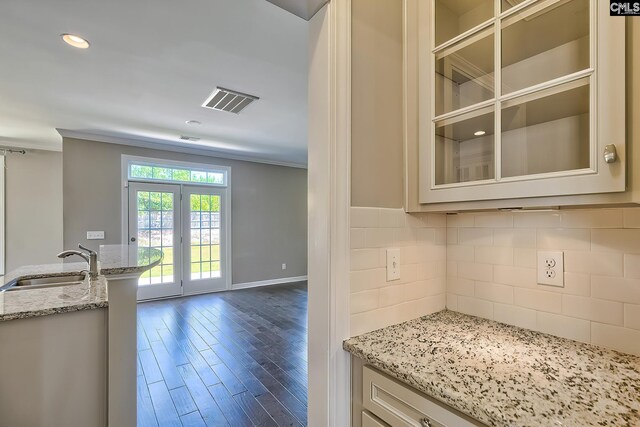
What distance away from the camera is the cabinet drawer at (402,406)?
69 cm

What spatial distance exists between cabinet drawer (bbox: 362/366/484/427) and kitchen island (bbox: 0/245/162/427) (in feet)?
4.11

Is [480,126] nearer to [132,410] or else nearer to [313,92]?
[313,92]

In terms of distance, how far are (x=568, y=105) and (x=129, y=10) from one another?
2213 millimetres

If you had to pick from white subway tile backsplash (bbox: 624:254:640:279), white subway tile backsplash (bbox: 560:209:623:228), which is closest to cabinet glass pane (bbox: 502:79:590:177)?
→ white subway tile backsplash (bbox: 560:209:623:228)

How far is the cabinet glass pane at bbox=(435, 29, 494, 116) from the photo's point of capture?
96 cm

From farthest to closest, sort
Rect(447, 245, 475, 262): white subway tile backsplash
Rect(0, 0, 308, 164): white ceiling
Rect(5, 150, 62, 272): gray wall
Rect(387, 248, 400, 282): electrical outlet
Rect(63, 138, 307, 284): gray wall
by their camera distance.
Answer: Rect(5, 150, 62, 272): gray wall
Rect(63, 138, 307, 284): gray wall
Rect(0, 0, 308, 164): white ceiling
Rect(447, 245, 475, 262): white subway tile backsplash
Rect(387, 248, 400, 282): electrical outlet

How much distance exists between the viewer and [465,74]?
1.04 metres

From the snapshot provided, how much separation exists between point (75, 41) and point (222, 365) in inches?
108

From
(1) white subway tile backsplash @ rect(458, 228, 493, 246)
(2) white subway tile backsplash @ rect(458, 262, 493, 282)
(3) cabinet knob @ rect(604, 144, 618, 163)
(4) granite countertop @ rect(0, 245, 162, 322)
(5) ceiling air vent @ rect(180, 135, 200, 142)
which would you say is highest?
(5) ceiling air vent @ rect(180, 135, 200, 142)

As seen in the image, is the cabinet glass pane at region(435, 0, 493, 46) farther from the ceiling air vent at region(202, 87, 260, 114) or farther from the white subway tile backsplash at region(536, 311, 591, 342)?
the ceiling air vent at region(202, 87, 260, 114)

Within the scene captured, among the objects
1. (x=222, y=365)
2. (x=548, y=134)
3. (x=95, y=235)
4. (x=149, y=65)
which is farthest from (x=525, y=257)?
(x=95, y=235)

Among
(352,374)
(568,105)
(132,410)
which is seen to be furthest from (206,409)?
(568,105)

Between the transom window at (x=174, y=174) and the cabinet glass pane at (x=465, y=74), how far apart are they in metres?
4.83

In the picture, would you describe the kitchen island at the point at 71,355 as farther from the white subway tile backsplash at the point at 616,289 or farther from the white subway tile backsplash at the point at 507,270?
the white subway tile backsplash at the point at 616,289
